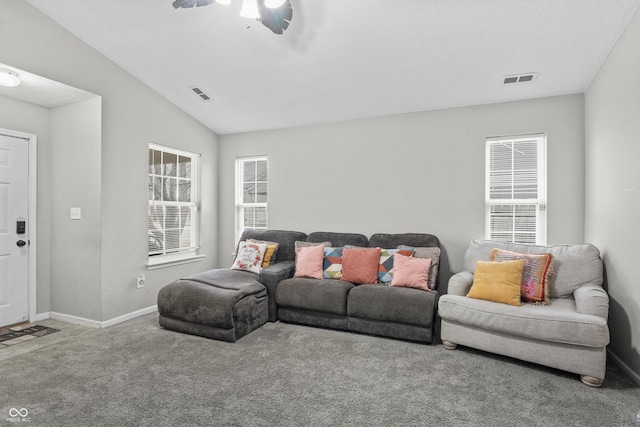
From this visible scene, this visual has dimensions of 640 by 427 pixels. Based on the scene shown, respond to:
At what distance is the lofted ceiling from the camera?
2.52 metres

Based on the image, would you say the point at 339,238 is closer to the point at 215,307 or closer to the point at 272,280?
the point at 272,280

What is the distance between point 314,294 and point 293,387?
47.0 inches

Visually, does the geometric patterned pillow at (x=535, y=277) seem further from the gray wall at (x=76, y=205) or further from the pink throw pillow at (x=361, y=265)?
the gray wall at (x=76, y=205)

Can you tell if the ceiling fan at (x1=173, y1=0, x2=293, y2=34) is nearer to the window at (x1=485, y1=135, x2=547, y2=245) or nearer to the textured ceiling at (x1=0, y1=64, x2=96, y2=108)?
the textured ceiling at (x1=0, y1=64, x2=96, y2=108)

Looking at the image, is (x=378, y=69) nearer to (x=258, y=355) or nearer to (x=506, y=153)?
(x=506, y=153)

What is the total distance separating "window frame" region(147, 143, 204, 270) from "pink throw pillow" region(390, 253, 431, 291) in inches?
110

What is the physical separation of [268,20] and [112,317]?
3304mm

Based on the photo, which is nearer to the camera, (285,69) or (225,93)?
(285,69)

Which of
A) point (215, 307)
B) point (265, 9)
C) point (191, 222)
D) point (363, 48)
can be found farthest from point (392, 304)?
point (191, 222)

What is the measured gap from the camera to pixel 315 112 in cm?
418

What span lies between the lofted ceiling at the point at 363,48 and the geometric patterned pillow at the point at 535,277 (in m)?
1.69

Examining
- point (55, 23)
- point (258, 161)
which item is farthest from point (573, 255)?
point (55, 23)

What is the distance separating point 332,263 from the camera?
374 centimetres

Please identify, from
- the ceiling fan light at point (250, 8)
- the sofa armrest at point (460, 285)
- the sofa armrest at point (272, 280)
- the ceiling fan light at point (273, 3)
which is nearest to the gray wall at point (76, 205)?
the sofa armrest at point (272, 280)
